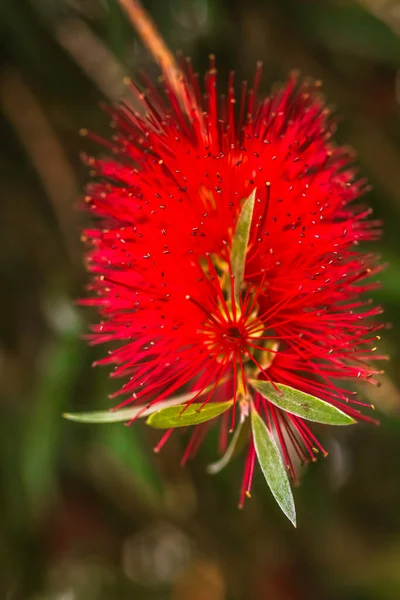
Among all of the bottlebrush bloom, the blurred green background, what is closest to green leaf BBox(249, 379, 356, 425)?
the bottlebrush bloom

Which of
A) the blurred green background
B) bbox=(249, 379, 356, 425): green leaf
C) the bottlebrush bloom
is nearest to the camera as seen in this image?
bbox=(249, 379, 356, 425): green leaf

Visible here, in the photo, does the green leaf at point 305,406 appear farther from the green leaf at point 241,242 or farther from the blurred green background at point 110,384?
the blurred green background at point 110,384

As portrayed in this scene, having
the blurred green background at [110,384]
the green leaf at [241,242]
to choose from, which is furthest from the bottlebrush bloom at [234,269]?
the blurred green background at [110,384]

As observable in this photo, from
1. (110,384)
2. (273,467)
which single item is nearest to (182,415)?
(273,467)

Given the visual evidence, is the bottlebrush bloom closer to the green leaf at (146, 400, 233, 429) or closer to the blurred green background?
the green leaf at (146, 400, 233, 429)

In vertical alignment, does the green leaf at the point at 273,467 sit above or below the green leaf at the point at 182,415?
below

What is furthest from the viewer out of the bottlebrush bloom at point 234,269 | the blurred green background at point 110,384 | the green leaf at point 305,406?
the blurred green background at point 110,384
